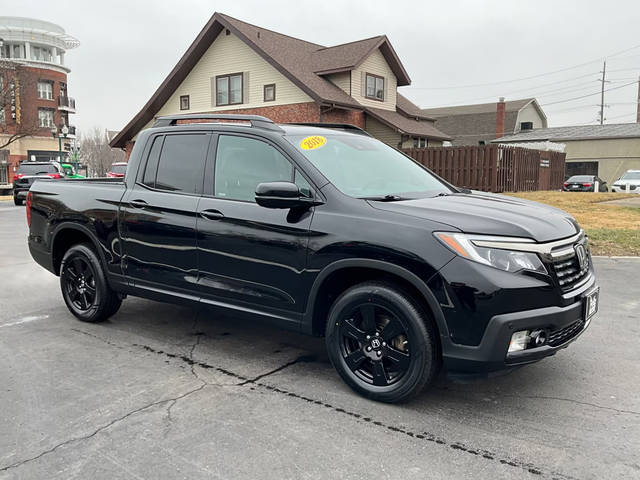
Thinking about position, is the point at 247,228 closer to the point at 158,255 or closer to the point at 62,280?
the point at 158,255

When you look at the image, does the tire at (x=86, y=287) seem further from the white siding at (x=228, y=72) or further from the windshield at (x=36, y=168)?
the white siding at (x=228, y=72)

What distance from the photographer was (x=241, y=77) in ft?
91.7

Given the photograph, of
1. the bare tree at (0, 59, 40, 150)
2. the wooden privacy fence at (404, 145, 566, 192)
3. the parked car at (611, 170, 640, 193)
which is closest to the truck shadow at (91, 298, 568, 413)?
the wooden privacy fence at (404, 145, 566, 192)

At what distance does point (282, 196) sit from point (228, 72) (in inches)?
1041

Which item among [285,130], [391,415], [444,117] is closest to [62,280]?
[285,130]

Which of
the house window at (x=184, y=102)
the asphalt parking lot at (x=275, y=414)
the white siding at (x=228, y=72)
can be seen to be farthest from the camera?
the house window at (x=184, y=102)

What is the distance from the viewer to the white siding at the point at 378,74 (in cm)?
2744

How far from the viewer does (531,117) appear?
5528cm

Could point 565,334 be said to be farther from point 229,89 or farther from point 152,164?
point 229,89

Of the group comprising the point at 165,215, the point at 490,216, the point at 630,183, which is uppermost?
the point at 490,216

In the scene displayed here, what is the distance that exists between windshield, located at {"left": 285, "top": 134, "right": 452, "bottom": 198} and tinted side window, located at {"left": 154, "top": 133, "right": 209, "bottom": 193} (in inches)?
35.1

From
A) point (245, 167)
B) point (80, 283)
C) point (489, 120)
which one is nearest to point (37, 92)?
point (489, 120)

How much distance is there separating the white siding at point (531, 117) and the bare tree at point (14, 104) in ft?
142

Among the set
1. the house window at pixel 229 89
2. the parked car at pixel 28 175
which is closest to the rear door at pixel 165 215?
the parked car at pixel 28 175
